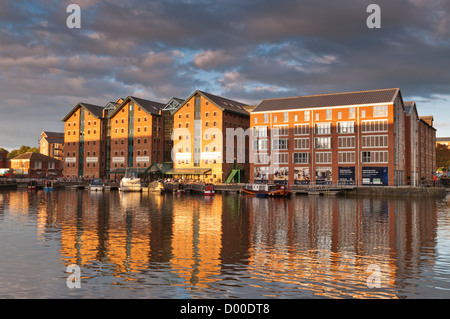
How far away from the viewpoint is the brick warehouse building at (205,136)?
11200 cm

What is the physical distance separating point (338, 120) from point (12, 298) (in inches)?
3424

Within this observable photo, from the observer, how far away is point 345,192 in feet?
274

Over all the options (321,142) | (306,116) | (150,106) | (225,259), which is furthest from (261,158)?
(225,259)

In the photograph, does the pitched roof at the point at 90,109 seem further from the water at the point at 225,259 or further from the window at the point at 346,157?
the water at the point at 225,259

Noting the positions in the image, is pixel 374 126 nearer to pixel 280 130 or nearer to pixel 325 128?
pixel 325 128

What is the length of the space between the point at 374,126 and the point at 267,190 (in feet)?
94.8

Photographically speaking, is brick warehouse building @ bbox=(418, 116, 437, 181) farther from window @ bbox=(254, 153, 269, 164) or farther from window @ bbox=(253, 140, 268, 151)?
window @ bbox=(253, 140, 268, 151)

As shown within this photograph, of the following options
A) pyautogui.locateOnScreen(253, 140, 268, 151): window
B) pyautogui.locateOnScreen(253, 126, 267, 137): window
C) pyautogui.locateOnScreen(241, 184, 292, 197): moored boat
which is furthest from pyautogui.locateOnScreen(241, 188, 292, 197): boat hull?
pyautogui.locateOnScreen(253, 126, 267, 137): window

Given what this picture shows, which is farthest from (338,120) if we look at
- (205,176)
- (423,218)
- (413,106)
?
(423,218)

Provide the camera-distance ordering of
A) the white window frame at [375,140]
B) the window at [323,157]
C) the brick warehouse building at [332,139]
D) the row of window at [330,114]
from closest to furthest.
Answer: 1. the white window frame at [375,140]
2. the brick warehouse building at [332,139]
3. the row of window at [330,114]
4. the window at [323,157]

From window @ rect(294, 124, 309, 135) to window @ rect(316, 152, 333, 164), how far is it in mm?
6149

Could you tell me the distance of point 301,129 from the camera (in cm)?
9856

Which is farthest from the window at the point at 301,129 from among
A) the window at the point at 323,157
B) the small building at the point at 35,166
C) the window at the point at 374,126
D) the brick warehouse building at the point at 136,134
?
the small building at the point at 35,166

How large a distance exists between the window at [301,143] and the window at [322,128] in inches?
126
